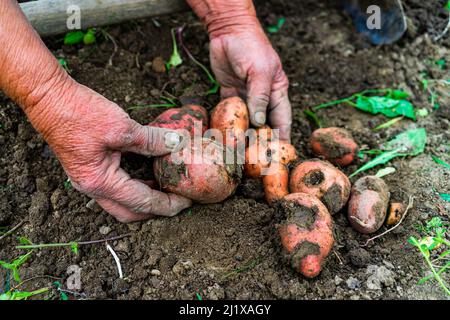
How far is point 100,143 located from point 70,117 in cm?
16

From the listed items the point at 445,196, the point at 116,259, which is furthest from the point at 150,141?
the point at 445,196

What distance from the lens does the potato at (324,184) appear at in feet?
7.29

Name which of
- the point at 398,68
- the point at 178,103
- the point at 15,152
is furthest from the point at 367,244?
the point at 15,152

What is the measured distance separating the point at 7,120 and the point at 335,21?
7.98ft

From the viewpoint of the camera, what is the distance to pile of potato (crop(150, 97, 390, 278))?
202cm

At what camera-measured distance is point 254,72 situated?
2551 mm

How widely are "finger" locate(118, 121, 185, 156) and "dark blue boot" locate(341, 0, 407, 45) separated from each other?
6.24 ft

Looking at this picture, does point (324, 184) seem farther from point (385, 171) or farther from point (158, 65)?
point (158, 65)

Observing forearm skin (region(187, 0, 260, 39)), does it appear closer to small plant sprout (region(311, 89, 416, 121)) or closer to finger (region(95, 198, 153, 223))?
small plant sprout (region(311, 89, 416, 121))

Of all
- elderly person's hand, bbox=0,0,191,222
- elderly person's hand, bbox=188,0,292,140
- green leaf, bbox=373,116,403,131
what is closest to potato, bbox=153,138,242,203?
elderly person's hand, bbox=0,0,191,222

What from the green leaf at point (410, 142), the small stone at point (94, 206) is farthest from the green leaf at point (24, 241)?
the green leaf at point (410, 142)

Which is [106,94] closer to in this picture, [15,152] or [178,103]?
[178,103]

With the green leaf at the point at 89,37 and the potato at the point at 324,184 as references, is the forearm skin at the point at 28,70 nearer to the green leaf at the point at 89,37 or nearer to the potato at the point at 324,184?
the green leaf at the point at 89,37
